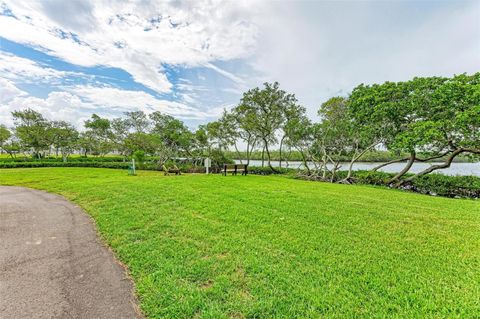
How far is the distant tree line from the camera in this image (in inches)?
433

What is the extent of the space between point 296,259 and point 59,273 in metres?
3.35

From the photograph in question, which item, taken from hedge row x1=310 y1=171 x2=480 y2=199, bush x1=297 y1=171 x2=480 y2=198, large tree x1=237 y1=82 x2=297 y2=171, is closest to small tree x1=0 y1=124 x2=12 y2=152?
large tree x1=237 y1=82 x2=297 y2=171

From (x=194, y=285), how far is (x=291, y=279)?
1219mm

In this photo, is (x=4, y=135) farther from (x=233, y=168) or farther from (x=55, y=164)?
(x=233, y=168)

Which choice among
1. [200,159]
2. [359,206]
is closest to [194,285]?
[359,206]

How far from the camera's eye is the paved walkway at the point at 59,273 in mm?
2268

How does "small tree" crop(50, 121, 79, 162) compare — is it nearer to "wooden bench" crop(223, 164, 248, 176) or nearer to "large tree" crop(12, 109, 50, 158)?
"large tree" crop(12, 109, 50, 158)

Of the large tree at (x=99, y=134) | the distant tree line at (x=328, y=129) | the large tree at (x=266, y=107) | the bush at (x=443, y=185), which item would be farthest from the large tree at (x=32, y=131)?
the bush at (x=443, y=185)

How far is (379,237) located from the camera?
4.00 meters

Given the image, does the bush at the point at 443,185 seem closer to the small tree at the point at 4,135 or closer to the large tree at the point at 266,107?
the large tree at the point at 266,107

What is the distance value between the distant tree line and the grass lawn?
24.9 feet

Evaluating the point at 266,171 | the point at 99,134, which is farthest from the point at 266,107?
the point at 99,134

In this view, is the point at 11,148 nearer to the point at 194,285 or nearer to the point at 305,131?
the point at 305,131

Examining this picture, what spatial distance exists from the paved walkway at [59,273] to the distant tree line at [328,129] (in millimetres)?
13940
